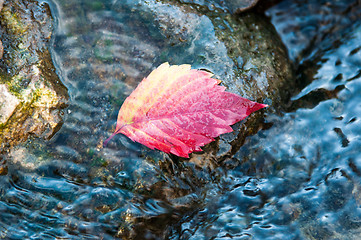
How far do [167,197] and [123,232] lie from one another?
39cm

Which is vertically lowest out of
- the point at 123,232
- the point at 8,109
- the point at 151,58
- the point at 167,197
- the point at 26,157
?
the point at 123,232

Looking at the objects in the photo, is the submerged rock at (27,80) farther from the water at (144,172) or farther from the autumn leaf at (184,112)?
the autumn leaf at (184,112)

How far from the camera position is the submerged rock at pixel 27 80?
83.4 inches

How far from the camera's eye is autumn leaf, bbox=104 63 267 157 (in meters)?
2.04

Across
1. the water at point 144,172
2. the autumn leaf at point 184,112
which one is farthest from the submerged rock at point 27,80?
the autumn leaf at point 184,112

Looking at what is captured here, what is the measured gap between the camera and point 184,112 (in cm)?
206

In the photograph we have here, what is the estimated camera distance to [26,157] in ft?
Result: 7.07

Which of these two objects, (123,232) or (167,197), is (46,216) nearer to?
(123,232)

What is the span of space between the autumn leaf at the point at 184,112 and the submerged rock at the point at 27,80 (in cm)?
60

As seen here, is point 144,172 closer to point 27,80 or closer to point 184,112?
point 184,112

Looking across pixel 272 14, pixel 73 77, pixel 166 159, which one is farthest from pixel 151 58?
pixel 272 14

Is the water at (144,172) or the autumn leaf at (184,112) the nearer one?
the autumn leaf at (184,112)

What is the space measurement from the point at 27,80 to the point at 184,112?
3.79ft

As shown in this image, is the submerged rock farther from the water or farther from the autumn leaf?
Result: the autumn leaf
